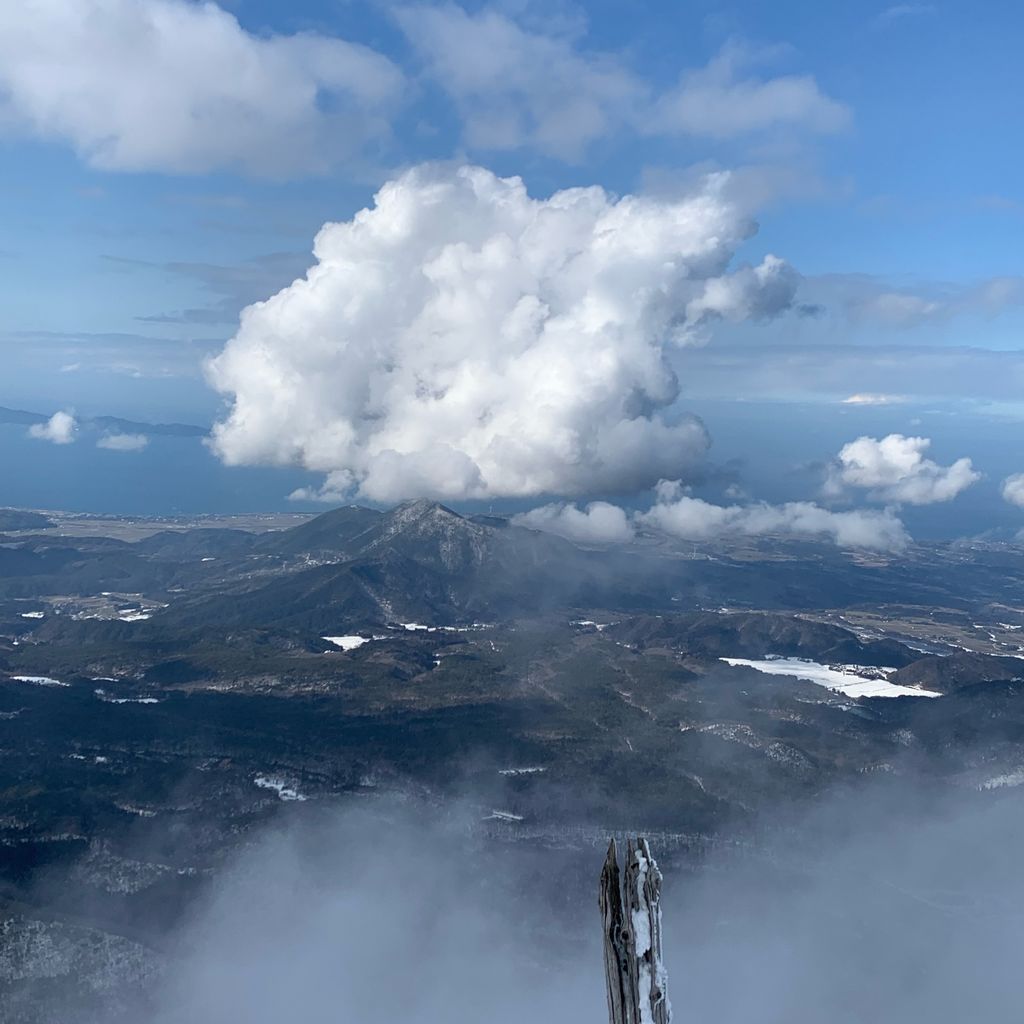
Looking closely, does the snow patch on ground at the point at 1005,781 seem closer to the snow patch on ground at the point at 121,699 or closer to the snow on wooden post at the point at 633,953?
the snow patch on ground at the point at 121,699

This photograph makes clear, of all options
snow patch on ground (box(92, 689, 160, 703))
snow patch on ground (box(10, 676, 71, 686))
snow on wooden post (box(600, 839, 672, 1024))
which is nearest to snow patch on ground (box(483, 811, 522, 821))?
snow patch on ground (box(92, 689, 160, 703))

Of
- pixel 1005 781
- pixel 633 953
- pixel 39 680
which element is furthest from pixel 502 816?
pixel 633 953

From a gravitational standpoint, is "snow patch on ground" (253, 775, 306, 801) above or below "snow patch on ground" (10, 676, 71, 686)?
below

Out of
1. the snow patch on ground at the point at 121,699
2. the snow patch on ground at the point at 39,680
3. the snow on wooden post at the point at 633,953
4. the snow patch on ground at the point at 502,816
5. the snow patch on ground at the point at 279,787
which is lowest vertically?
the snow patch on ground at the point at 502,816

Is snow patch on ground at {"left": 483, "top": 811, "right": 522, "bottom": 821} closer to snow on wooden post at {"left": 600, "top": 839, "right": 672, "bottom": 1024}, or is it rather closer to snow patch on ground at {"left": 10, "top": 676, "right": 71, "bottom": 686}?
snow patch on ground at {"left": 10, "top": 676, "right": 71, "bottom": 686}

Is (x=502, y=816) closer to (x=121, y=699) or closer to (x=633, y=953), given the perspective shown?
(x=121, y=699)

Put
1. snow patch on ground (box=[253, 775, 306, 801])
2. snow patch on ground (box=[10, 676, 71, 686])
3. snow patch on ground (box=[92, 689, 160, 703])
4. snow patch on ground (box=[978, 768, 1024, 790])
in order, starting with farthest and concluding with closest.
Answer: snow patch on ground (box=[10, 676, 71, 686]) < snow patch on ground (box=[92, 689, 160, 703]) < snow patch on ground (box=[978, 768, 1024, 790]) < snow patch on ground (box=[253, 775, 306, 801])

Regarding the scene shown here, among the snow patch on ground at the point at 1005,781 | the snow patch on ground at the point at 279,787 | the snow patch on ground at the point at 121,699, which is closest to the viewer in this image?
the snow patch on ground at the point at 279,787

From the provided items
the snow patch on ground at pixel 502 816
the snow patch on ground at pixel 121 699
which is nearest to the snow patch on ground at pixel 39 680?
the snow patch on ground at pixel 121 699
